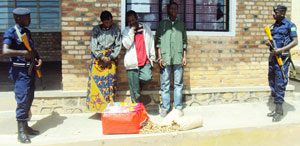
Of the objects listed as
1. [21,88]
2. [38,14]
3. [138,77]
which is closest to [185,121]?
[138,77]

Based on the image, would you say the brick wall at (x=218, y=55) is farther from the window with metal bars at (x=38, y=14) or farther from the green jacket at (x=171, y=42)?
the window with metal bars at (x=38, y=14)

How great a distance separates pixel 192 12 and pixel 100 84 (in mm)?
2396

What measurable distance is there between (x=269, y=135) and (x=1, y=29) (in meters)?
10.2

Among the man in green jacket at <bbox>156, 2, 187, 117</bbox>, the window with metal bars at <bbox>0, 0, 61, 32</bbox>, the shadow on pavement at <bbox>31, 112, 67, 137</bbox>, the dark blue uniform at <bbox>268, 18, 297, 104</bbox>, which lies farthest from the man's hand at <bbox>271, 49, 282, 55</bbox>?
the window with metal bars at <bbox>0, 0, 61, 32</bbox>

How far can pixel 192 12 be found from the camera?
589 cm

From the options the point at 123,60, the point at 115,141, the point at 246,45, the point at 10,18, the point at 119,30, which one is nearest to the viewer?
the point at 115,141

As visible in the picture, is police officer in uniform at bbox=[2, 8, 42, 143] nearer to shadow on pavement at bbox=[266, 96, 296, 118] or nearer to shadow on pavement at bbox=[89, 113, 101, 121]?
shadow on pavement at bbox=[89, 113, 101, 121]

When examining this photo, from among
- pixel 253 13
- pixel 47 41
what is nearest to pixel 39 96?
pixel 253 13

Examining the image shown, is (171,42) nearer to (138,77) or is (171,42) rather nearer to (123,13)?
(138,77)

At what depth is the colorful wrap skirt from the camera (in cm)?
493

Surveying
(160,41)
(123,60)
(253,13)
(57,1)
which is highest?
(57,1)

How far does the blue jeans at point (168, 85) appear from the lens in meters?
5.23

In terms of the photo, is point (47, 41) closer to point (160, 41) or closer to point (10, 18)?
point (10, 18)

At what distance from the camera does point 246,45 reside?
5848 millimetres
